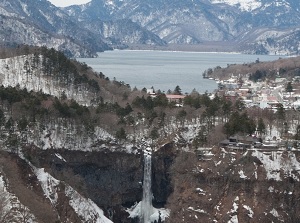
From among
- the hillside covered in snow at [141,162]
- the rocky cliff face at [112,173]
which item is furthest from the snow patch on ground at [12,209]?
the rocky cliff face at [112,173]

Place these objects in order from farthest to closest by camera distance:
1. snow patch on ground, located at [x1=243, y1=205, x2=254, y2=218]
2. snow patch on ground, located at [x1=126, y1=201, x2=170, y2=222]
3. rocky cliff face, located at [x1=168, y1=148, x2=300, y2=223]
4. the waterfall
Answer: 1. the waterfall
2. snow patch on ground, located at [x1=126, y1=201, x2=170, y2=222]
3. rocky cliff face, located at [x1=168, y1=148, x2=300, y2=223]
4. snow patch on ground, located at [x1=243, y1=205, x2=254, y2=218]

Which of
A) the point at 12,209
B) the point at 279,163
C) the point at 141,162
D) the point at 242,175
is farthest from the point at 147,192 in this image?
the point at 12,209

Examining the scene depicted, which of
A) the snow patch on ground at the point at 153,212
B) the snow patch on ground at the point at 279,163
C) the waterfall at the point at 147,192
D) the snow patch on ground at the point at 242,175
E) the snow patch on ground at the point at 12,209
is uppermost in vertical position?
the snow patch on ground at the point at 279,163

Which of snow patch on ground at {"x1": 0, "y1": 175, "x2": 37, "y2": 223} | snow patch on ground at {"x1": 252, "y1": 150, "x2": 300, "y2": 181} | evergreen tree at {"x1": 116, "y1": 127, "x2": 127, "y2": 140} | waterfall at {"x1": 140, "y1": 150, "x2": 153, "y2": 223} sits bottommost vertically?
waterfall at {"x1": 140, "y1": 150, "x2": 153, "y2": 223}

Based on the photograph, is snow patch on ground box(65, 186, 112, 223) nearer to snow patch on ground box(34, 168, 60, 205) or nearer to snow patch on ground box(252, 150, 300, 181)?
snow patch on ground box(34, 168, 60, 205)

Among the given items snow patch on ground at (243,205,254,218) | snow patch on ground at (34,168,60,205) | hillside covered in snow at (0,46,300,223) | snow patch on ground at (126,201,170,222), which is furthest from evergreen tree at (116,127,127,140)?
snow patch on ground at (243,205,254,218)

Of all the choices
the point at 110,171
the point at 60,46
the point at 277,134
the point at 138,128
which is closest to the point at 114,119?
the point at 138,128

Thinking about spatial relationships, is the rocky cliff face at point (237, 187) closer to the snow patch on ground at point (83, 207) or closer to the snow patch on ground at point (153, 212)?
the snow patch on ground at point (153, 212)

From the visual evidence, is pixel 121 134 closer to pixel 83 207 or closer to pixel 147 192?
pixel 147 192
